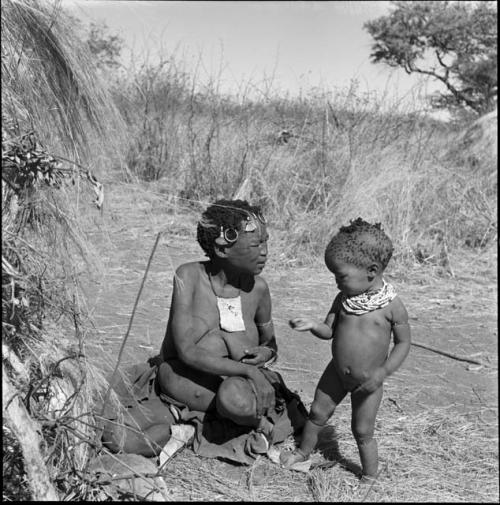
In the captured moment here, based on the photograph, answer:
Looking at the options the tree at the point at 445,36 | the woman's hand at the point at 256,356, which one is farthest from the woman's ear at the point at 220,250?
the tree at the point at 445,36

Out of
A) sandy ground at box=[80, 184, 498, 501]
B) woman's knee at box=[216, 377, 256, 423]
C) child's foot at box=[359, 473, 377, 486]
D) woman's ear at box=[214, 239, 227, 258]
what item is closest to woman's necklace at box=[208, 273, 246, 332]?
woman's ear at box=[214, 239, 227, 258]

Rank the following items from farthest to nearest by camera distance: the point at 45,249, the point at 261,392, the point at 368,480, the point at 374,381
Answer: the point at 261,392
the point at 368,480
the point at 374,381
the point at 45,249

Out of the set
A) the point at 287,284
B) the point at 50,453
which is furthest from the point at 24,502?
the point at 287,284

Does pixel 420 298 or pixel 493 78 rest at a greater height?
pixel 493 78

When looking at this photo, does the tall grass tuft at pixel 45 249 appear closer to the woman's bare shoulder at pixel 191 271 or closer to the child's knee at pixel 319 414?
the woman's bare shoulder at pixel 191 271

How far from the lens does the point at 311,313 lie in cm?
524

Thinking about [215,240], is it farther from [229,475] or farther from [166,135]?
[166,135]

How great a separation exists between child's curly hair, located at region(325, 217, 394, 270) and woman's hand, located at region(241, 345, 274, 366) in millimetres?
621

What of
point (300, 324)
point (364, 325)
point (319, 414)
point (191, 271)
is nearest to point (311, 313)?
point (191, 271)

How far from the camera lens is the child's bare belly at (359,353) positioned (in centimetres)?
279

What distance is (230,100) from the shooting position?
8.53 m

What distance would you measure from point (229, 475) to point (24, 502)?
2.82ft

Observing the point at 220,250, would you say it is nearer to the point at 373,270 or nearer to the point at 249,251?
the point at 249,251

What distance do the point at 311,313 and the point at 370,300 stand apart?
245 cm
